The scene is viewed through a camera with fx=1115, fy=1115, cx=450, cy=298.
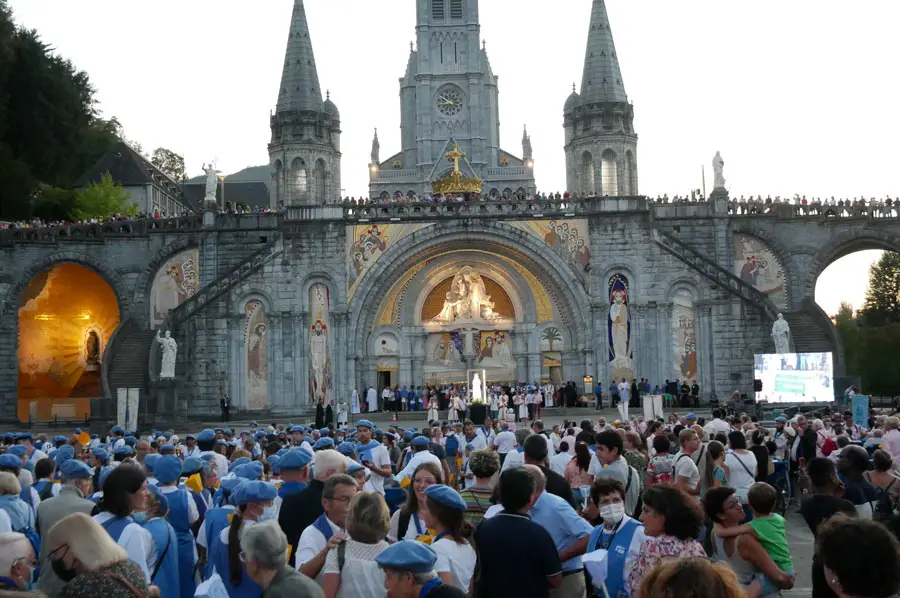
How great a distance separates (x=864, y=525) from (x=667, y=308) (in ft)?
137

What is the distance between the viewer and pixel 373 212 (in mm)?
47062

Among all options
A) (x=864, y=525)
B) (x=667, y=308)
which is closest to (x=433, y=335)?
(x=667, y=308)

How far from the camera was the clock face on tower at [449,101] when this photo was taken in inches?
3713

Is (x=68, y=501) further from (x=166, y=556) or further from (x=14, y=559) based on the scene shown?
(x=14, y=559)

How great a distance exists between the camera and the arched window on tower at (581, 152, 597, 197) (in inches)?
2315

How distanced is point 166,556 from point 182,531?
64.8 inches

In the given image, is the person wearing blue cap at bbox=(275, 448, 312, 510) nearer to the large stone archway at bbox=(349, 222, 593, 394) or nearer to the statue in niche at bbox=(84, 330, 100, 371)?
the large stone archway at bbox=(349, 222, 593, 394)

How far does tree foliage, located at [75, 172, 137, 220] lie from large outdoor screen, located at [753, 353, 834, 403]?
34653 millimetres

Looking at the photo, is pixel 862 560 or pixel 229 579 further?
pixel 229 579

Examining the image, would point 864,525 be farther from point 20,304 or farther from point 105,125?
point 105,125

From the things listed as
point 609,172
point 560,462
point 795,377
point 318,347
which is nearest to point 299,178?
point 609,172

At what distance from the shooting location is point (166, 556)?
863cm

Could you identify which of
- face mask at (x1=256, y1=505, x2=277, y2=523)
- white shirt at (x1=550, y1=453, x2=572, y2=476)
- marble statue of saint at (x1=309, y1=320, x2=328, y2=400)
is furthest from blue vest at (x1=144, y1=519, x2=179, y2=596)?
marble statue of saint at (x1=309, y1=320, x2=328, y2=400)

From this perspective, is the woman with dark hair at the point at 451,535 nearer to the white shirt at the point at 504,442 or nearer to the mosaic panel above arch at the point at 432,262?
the white shirt at the point at 504,442
